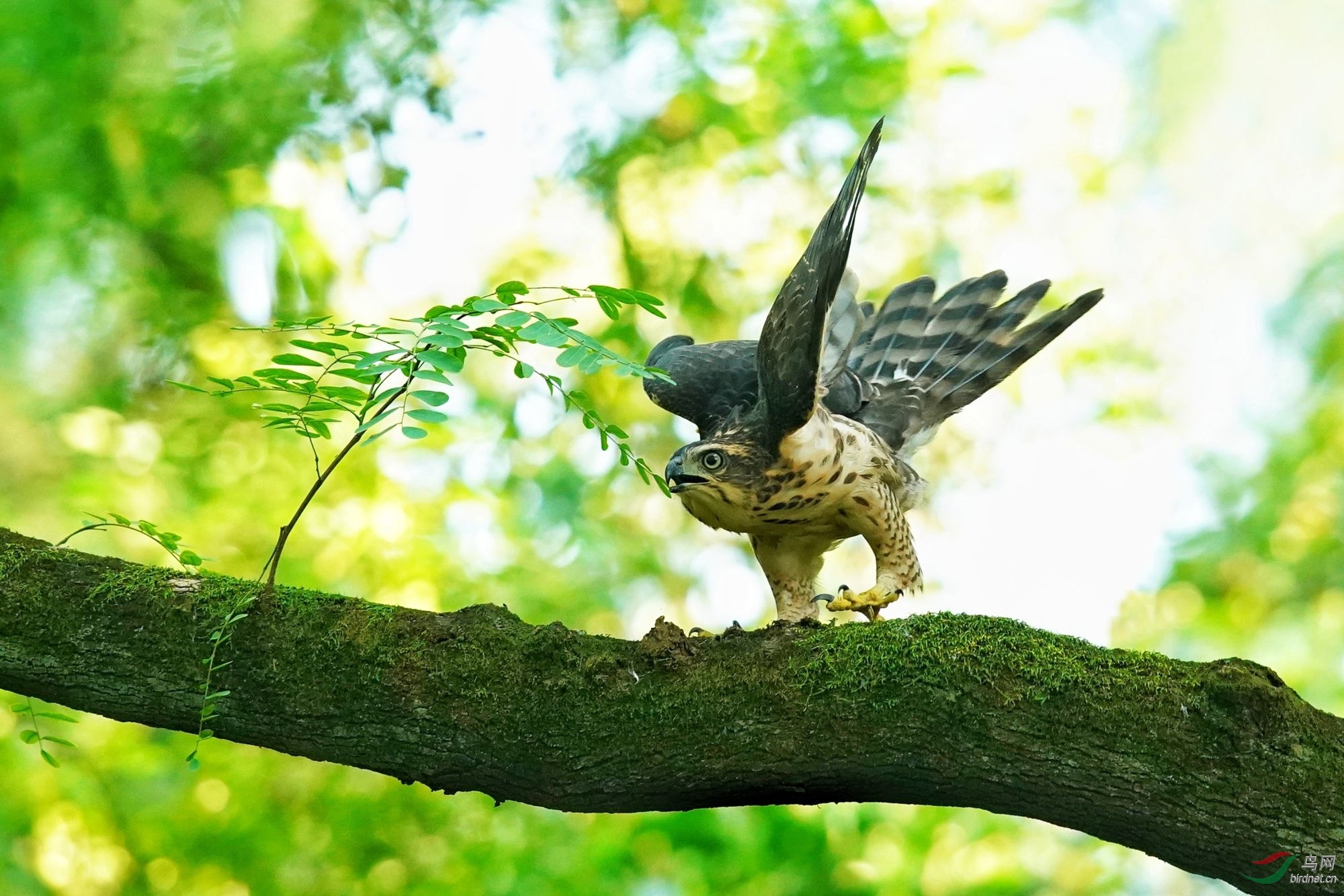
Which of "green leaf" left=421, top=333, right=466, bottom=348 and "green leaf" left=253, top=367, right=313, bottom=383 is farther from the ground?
"green leaf" left=253, top=367, right=313, bottom=383

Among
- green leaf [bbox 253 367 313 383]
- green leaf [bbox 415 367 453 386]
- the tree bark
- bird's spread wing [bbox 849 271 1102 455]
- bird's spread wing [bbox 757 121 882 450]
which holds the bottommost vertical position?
the tree bark

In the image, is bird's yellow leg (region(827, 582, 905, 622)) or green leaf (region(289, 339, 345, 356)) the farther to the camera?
bird's yellow leg (region(827, 582, 905, 622))

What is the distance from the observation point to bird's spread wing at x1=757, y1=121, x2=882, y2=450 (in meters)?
3.53

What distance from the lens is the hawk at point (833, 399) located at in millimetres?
3738

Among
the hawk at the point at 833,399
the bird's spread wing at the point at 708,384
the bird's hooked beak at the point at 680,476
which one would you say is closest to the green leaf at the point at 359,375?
the hawk at the point at 833,399

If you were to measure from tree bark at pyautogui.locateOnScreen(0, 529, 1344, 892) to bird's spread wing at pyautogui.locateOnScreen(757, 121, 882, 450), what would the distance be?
0.97m

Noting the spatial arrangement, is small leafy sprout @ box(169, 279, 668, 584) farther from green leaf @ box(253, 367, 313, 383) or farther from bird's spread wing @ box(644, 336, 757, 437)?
bird's spread wing @ box(644, 336, 757, 437)

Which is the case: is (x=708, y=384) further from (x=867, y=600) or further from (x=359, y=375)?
(x=359, y=375)

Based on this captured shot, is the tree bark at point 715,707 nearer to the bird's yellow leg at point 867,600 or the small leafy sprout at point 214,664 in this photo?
the small leafy sprout at point 214,664

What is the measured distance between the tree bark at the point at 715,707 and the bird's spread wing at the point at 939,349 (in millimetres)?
2070

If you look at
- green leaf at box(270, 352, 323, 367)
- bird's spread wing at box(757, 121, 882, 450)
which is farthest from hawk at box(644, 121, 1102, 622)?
green leaf at box(270, 352, 323, 367)

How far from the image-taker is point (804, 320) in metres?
3.67

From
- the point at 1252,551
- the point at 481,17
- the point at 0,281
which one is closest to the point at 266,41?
the point at 481,17

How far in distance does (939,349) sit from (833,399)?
60cm
